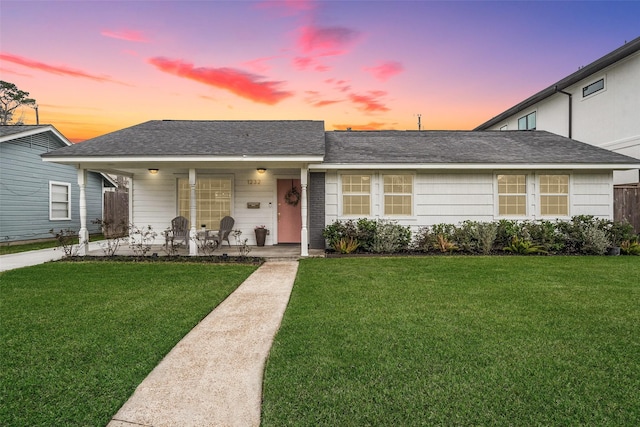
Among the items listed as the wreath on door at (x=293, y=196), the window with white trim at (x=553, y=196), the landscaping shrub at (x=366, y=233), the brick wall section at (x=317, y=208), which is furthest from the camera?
the wreath on door at (x=293, y=196)

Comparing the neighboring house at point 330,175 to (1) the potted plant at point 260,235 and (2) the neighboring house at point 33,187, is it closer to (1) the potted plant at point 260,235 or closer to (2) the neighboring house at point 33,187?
(1) the potted plant at point 260,235

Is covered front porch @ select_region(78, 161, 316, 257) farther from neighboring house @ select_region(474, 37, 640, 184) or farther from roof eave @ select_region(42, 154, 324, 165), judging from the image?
neighboring house @ select_region(474, 37, 640, 184)

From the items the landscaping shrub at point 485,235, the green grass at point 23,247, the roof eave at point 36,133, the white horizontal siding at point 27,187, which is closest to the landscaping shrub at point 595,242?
the landscaping shrub at point 485,235

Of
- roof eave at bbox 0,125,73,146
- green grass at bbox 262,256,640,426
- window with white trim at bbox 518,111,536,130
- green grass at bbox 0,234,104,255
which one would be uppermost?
window with white trim at bbox 518,111,536,130

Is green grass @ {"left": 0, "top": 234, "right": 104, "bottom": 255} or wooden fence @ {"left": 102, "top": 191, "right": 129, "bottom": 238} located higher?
wooden fence @ {"left": 102, "top": 191, "right": 129, "bottom": 238}

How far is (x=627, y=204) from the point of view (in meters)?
11.2

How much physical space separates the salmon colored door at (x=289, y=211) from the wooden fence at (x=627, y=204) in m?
10.3

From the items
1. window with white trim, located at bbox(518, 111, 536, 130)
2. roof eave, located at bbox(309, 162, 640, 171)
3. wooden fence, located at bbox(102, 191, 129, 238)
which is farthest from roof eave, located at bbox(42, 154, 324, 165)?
window with white trim, located at bbox(518, 111, 536, 130)

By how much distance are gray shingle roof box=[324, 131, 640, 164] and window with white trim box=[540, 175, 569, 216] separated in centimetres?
71

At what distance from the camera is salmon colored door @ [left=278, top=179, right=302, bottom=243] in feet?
37.8

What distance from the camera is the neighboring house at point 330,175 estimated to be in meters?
9.37

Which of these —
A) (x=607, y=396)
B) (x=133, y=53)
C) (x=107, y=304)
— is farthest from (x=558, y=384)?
(x=133, y=53)

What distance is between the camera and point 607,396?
250 cm

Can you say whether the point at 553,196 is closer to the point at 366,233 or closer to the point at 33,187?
the point at 366,233
